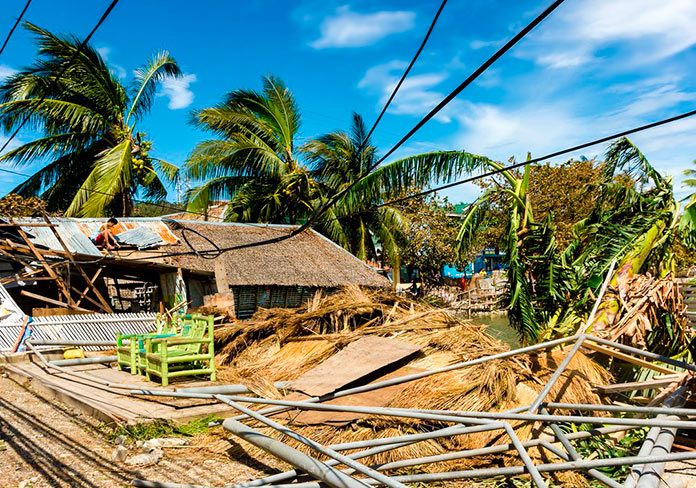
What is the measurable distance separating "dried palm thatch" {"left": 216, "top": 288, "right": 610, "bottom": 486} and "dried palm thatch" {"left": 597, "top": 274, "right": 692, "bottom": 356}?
2.86ft

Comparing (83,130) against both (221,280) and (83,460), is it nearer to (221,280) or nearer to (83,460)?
(221,280)

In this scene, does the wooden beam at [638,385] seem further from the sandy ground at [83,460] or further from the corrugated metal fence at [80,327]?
the corrugated metal fence at [80,327]

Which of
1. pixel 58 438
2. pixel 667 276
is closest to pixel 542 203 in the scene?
pixel 667 276

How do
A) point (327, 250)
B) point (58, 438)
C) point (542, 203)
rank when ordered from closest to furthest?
point (58, 438)
point (327, 250)
point (542, 203)

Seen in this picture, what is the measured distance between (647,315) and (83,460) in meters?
6.96

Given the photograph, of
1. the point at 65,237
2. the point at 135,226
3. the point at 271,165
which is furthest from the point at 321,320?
the point at 271,165

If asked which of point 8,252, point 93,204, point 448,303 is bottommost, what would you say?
point 448,303

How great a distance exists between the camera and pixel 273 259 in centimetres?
1778

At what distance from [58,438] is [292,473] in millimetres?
3210

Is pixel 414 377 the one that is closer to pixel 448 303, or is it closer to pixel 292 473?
pixel 292 473

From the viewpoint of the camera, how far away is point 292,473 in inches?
185

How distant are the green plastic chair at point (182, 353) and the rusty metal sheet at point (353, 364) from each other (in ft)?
6.07

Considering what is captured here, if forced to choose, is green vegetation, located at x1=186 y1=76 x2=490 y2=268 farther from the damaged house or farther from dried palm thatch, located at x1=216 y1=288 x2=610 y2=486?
dried palm thatch, located at x1=216 y1=288 x2=610 y2=486

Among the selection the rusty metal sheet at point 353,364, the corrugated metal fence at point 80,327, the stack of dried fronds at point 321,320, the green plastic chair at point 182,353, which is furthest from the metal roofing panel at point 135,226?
the rusty metal sheet at point 353,364
